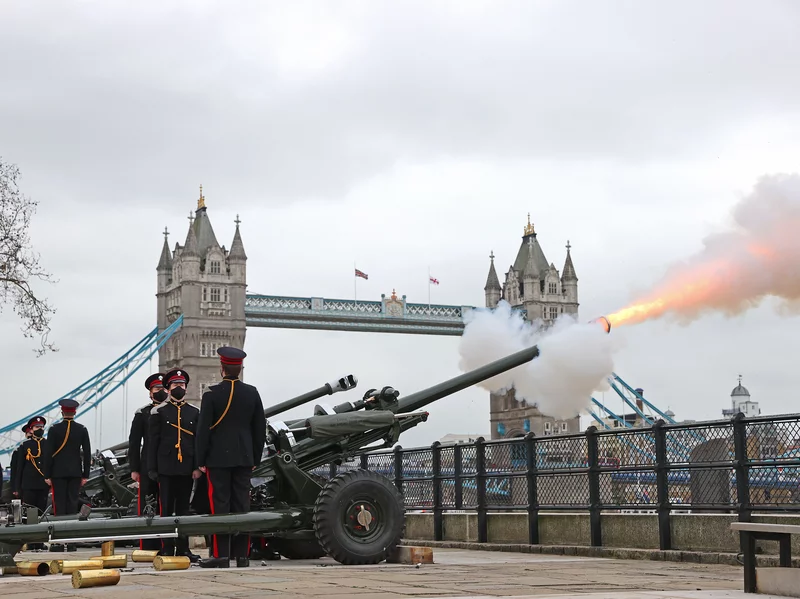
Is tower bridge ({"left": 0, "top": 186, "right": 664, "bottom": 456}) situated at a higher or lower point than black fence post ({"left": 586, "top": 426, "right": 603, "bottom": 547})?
higher

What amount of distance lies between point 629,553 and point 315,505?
2.98m

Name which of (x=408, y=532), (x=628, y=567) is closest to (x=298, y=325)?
(x=408, y=532)

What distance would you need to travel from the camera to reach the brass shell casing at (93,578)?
6832 mm

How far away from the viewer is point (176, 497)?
10.1 m

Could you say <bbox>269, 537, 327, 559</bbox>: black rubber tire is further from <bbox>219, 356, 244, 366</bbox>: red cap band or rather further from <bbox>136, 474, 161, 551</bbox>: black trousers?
<bbox>219, 356, 244, 366</bbox>: red cap band

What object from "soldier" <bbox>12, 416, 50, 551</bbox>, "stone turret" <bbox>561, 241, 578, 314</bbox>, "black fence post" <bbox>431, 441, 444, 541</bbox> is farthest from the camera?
"stone turret" <bbox>561, 241, 578, 314</bbox>

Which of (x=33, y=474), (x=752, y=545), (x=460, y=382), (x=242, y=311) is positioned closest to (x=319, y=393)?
(x=460, y=382)

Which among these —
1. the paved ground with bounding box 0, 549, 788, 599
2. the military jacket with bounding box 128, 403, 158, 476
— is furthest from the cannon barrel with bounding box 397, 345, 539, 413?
the military jacket with bounding box 128, 403, 158, 476

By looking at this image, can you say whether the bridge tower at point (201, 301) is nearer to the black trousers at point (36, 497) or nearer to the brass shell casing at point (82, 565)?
the black trousers at point (36, 497)

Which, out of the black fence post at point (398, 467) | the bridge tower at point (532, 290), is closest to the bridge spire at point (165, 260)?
the bridge tower at point (532, 290)

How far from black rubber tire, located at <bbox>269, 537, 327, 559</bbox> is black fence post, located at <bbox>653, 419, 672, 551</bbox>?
2.90m

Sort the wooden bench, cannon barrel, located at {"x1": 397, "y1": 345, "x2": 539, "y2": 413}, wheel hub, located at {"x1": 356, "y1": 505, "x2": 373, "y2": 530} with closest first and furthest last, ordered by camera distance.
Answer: the wooden bench
wheel hub, located at {"x1": 356, "y1": 505, "x2": 373, "y2": 530}
cannon barrel, located at {"x1": 397, "y1": 345, "x2": 539, "y2": 413}

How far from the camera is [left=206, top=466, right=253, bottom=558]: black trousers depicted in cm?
893

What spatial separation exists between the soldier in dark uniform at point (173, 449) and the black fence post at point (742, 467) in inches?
171
